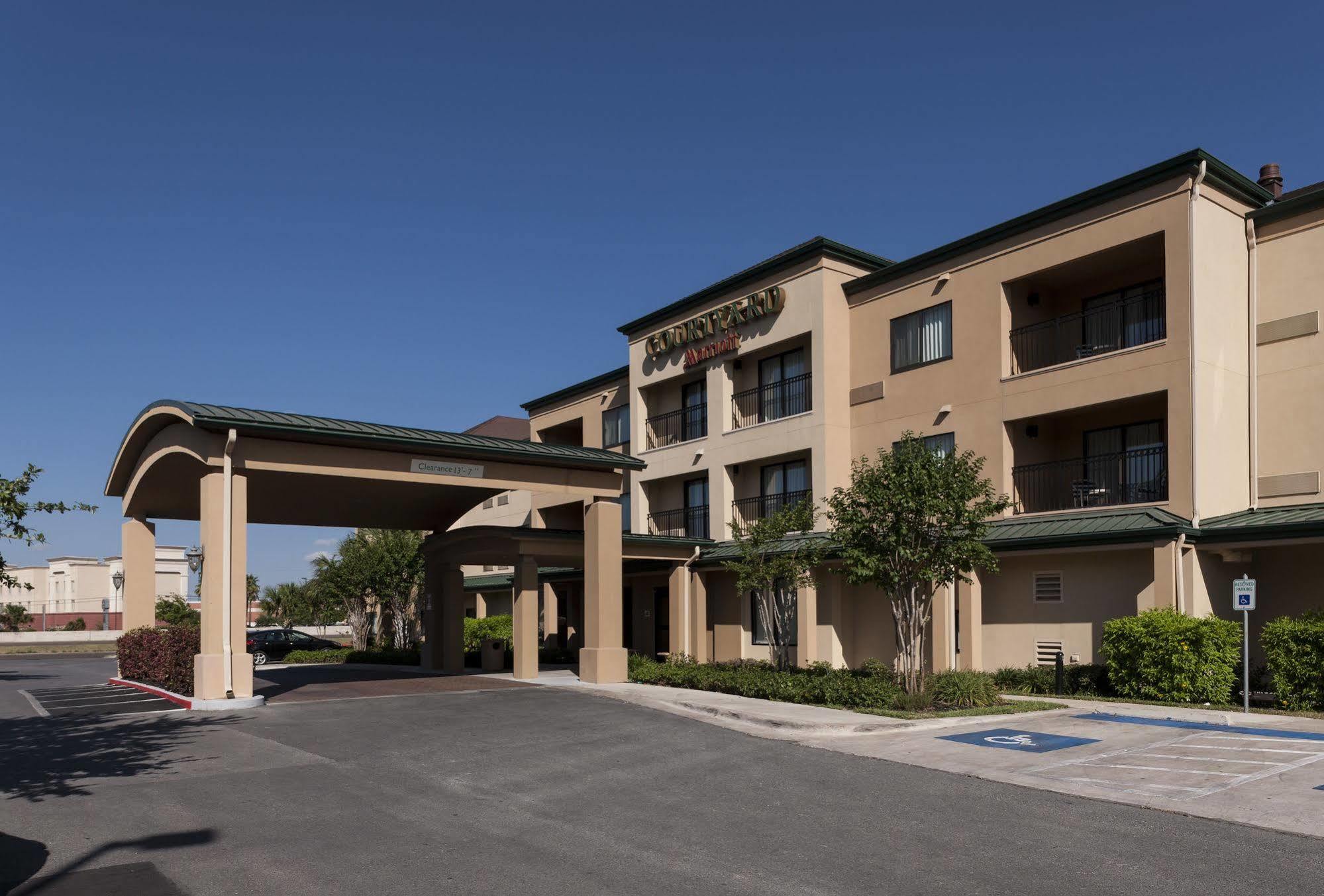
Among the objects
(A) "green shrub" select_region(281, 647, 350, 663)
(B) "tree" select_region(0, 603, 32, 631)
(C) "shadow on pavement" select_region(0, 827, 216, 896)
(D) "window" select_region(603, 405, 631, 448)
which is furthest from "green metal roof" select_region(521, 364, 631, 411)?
(B) "tree" select_region(0, 603, 32, 631)

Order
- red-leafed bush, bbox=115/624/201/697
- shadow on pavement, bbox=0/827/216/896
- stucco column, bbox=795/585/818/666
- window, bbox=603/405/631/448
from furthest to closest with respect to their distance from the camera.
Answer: window, bbox=603/405/631/448, stucco column, bbox=795/585/818/666, red-leafed bush, bbox=115/624/201/697, shadow on pavement, bbox=0/827/216/896

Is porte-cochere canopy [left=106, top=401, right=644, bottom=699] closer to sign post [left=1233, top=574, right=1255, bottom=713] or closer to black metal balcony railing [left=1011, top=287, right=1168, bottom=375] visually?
black metal balcony railing [left=1011, top=287, right=1168, bottom=375]

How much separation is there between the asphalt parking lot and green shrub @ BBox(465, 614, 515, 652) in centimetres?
2178

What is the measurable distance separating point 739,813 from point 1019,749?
541 cm

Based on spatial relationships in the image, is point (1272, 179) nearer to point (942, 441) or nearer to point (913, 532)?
point (942, 441)

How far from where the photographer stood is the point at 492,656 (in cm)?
2988

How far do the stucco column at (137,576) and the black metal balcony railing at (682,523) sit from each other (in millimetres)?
15176

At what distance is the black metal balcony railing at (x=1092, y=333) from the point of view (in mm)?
24172

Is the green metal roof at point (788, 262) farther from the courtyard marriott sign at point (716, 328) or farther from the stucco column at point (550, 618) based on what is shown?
the stucco column at point (550, 618)

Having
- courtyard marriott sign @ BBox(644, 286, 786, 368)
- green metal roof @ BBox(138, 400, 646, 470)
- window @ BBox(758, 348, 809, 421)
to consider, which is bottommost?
green metal roof @ BBox(138, 400, 646, 470)

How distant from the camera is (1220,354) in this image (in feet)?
74.2

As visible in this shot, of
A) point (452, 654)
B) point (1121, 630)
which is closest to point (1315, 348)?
point (1121, 630)

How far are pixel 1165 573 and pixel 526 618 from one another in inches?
572

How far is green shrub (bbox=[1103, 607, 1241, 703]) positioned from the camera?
1986 centimetres
